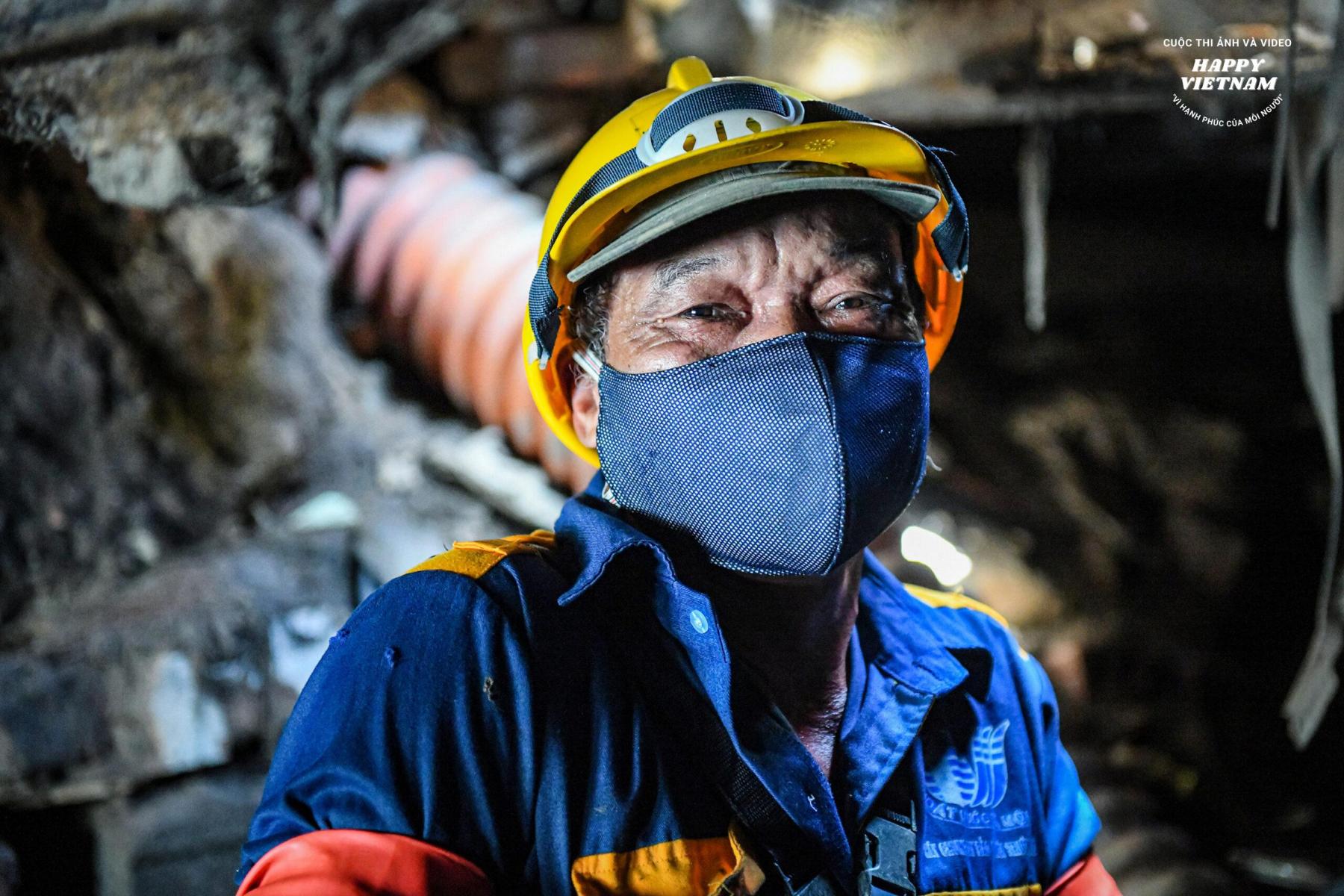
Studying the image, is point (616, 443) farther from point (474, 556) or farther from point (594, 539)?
point (474, 556)

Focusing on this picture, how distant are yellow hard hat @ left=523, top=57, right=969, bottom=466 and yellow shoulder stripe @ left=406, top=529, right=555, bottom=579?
0.45m

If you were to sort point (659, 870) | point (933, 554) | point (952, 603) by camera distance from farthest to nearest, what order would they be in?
point (933, 554) < point (952, 603) < point (659, 870)

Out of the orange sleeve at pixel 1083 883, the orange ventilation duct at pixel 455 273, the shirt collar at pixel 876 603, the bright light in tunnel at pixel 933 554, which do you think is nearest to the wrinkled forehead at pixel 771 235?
the shirt collar at pixel 876 603

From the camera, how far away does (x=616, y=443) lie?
5.45 feet

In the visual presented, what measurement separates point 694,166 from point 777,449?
566mm

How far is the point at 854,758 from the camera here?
164 centimetres

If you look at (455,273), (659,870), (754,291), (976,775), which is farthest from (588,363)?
(455,273)

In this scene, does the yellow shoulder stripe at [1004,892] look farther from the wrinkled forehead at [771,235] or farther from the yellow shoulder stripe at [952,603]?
the wrinkled forehead at [771,235]

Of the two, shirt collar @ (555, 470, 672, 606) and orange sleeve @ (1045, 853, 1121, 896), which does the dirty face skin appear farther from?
orange sleeve @ (1045, 853, 1121, 896)

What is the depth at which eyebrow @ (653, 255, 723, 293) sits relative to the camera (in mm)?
1685

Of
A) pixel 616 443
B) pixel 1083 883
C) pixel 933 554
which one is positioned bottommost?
pixel 933 554

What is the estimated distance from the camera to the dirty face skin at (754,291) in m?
1.65

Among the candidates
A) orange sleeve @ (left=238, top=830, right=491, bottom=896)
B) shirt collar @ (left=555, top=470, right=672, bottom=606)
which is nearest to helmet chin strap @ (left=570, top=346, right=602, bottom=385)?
shirt collar @ (left=555, top=470, right=672, bottom=606)

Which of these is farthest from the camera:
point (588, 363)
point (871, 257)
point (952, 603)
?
point (952, 603)
